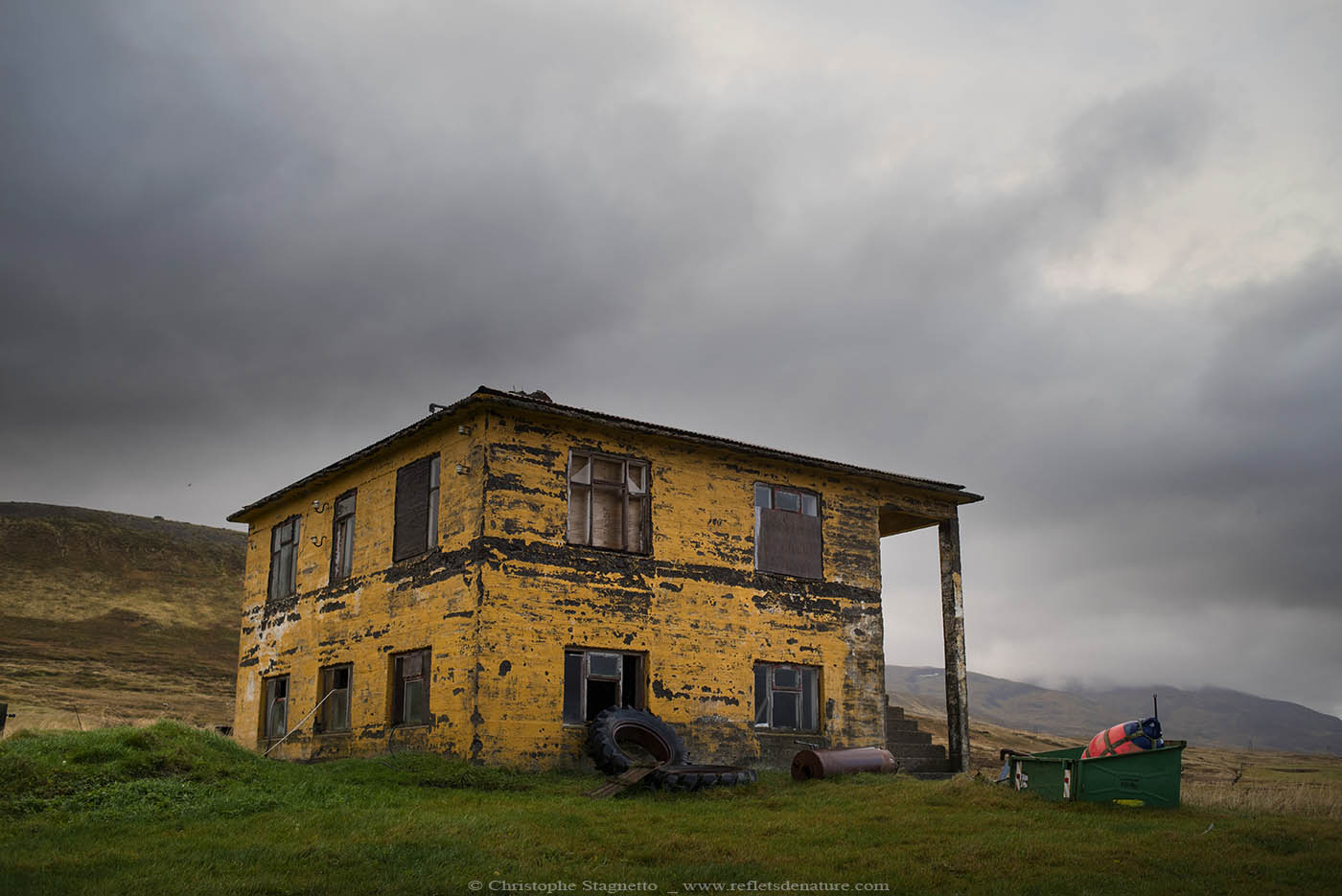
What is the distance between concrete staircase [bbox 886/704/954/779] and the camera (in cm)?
2241

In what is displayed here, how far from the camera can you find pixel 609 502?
19094mm

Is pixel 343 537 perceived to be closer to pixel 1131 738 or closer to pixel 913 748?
pixel 913 748

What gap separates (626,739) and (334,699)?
21.4 ft

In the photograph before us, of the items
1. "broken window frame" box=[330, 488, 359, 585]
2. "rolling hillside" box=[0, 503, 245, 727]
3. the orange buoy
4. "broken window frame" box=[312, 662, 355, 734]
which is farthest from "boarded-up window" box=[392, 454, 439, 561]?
"rolling hillside" box=[0, 503, 245, 727]

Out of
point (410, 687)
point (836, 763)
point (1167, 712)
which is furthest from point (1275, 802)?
point (1167, 712)

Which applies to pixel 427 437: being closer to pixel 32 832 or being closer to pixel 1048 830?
pixel 32 832

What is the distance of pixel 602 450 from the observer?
19.0 metres

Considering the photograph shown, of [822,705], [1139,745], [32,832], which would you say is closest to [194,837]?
[32,832]

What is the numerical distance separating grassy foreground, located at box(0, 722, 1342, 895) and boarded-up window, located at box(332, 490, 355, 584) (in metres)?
5.72

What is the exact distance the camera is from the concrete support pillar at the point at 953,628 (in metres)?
23.4

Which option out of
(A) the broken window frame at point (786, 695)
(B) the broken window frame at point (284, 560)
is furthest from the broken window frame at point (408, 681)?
(A) the broken window frame at point (786, 695)

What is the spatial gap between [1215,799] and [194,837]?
13414mm

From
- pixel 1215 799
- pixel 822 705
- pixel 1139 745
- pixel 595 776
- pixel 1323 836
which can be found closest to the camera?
pixel 1323 836

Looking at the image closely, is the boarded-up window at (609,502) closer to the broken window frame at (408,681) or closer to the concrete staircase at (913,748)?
the broken window frame at (408,681)
